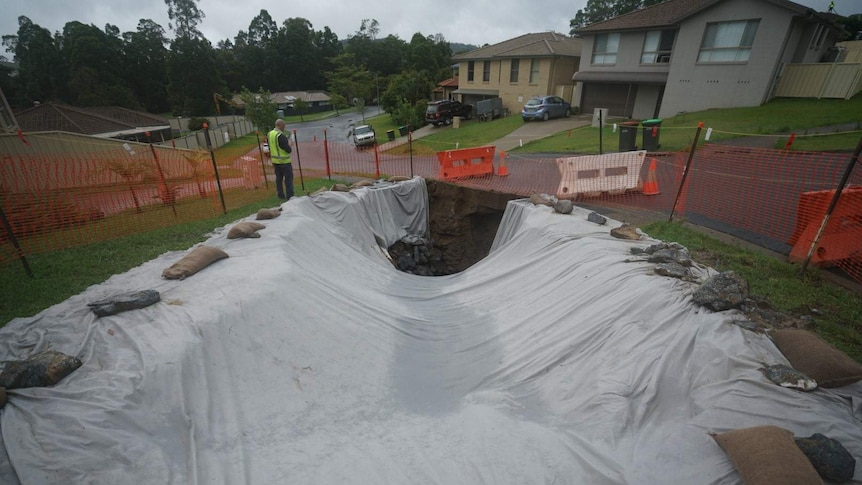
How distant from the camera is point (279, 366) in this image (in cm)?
345

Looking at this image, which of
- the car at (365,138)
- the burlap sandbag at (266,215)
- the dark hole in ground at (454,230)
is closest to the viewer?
the burlap sandbag at (266,215)

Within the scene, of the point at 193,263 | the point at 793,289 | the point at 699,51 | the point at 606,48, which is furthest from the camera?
the point at 606,48

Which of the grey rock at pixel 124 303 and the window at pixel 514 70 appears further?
the window at pixel 514 70

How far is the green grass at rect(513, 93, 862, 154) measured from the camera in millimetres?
10648

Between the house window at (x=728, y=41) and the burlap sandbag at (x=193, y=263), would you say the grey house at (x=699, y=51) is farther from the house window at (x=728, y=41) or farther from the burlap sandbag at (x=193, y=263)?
the burlap sandbag at (x=193, y=263)

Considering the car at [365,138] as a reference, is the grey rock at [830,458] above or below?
above

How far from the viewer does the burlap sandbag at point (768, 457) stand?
2.02 metres

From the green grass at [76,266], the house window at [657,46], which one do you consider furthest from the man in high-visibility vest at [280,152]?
the house window at [657,46]

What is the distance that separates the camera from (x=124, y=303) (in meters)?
3.28

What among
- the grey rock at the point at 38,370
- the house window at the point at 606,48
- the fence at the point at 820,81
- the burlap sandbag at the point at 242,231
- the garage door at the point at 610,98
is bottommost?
the burlap sandbag at the point at 242,231

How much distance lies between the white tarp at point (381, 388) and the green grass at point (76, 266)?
86cm

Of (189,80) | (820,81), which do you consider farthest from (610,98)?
(189,80)

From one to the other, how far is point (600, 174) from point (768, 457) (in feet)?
23.8

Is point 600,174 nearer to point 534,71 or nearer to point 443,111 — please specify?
point 534,71
